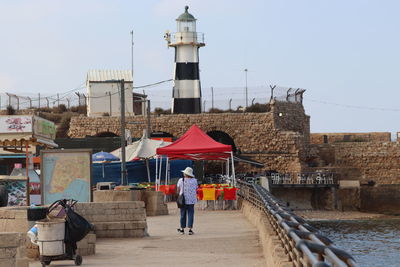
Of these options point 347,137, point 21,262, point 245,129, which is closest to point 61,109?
point 245,129

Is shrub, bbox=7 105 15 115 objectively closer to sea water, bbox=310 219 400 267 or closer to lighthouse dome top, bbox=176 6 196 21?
lighthouse dome top, bbox=176 6 196 21

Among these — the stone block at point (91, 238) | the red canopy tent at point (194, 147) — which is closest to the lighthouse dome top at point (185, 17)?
the red canopy tent at point (194, 147)

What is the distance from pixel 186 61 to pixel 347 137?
16.4m

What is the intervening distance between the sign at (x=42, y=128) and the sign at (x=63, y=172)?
2.14 m

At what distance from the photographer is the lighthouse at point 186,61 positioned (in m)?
58.9

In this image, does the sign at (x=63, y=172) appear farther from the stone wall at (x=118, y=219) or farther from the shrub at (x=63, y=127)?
the shrub at (x=63, y=127)

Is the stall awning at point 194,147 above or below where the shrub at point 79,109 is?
below

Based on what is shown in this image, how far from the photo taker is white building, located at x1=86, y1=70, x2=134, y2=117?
61719 mm

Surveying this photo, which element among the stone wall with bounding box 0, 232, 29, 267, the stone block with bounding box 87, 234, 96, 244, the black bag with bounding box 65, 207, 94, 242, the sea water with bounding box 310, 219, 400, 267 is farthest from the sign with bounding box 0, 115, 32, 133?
the sea water with bounding box 310, 219, 400, 267

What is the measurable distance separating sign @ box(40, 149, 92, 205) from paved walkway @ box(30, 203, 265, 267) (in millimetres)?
1264

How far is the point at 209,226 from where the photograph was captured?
21.4m

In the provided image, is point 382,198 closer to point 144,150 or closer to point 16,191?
point 144,150

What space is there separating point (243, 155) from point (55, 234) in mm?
45844

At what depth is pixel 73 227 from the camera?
12.7 meters
